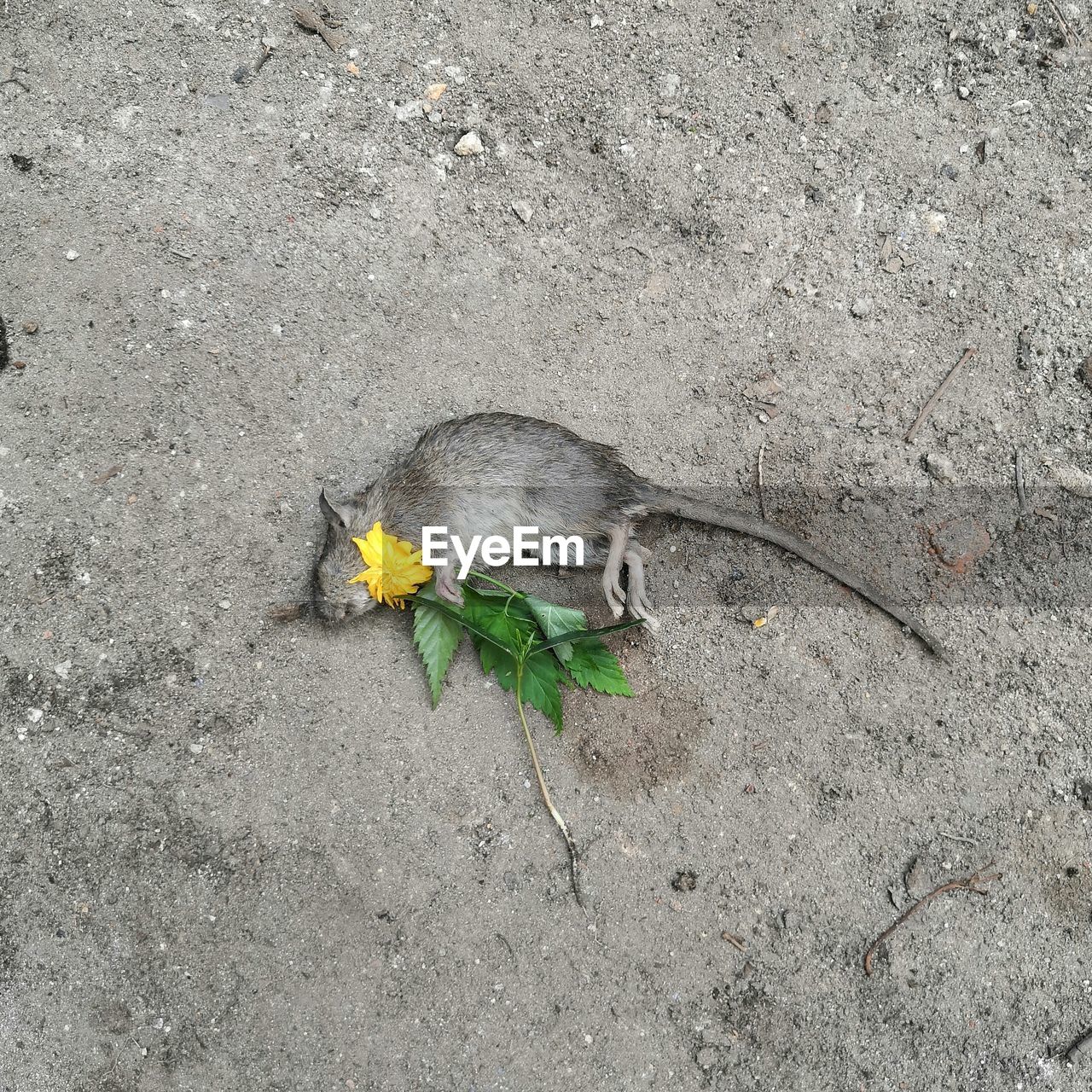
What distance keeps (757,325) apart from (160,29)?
2996 millimetres

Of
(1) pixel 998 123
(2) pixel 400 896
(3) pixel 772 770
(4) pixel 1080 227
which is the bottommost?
(2) pixel 400 896

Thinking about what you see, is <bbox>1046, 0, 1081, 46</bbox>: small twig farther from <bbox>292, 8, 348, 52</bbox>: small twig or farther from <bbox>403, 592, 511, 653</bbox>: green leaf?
<bbox>403, 592, 511, 653</bbox>: green leaf

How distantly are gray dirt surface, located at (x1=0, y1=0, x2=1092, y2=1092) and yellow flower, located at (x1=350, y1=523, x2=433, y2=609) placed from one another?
284mm

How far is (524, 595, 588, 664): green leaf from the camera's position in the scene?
3.09m

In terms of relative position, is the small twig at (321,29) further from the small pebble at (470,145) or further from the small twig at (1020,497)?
the small twig at (1020,497)

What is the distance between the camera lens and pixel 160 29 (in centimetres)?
351

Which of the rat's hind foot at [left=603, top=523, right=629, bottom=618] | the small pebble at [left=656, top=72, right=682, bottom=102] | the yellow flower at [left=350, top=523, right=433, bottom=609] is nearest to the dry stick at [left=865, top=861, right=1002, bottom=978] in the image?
the rat's hind foot at [left=603, top=523, right=629, bottom=618]

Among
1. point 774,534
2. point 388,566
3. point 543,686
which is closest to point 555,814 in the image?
point 543,686

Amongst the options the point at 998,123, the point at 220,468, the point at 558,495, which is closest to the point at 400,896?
the point at 558,495

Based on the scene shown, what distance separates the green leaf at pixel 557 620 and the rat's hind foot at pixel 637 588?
0.75 ft

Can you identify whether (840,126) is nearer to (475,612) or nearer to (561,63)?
(561,63)

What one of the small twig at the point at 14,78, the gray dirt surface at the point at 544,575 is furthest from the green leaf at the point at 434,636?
the small twig at the point at 14,78

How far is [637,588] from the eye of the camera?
3205 millimetres

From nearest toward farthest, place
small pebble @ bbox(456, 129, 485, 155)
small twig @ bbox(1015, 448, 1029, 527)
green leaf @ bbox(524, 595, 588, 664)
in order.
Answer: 1. green leaf @ bbox(524, 595, 588, 664)
2. small twig @ bbox(1015, 448, 1029, 527)
3. small pebble @ bbox(456, 129, 485, 155)
